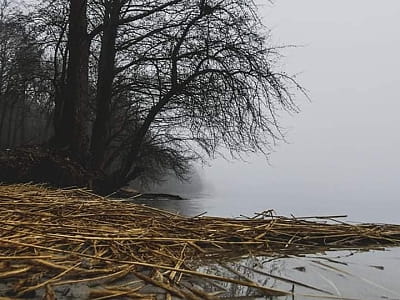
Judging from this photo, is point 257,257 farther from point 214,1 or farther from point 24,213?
point 214,1

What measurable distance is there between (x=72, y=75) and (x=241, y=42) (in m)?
2.00

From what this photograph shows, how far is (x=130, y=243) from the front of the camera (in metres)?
1.33

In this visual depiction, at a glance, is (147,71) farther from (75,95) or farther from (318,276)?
(318,276)

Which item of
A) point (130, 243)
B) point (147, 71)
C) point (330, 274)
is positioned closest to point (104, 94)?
point (147, 71)

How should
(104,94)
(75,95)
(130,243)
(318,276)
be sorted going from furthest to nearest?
(104,94) → (75,95) → (130,243) → (318,276)

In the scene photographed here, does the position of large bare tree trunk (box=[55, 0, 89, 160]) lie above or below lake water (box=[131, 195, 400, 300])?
above

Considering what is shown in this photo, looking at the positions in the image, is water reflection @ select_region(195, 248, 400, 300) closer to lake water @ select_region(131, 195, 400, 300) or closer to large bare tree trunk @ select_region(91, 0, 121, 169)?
lake water @ select_region(131, 195, 400, 300)

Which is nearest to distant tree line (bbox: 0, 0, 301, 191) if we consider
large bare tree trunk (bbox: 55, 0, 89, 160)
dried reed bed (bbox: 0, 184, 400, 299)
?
large bare tree trunk (bbox: 55, 0, 89, 160)

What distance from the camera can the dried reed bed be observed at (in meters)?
0.99

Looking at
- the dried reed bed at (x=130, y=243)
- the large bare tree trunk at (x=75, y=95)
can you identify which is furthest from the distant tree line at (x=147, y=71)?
the dried reed bed at (x=130, y=243)

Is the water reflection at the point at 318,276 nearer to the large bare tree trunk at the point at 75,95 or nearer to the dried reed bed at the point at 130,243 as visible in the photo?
the dried reed bed at the point at 130,243

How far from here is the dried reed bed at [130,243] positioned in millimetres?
991

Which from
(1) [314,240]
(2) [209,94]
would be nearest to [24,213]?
(1) [314,240]

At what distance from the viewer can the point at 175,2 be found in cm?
650
